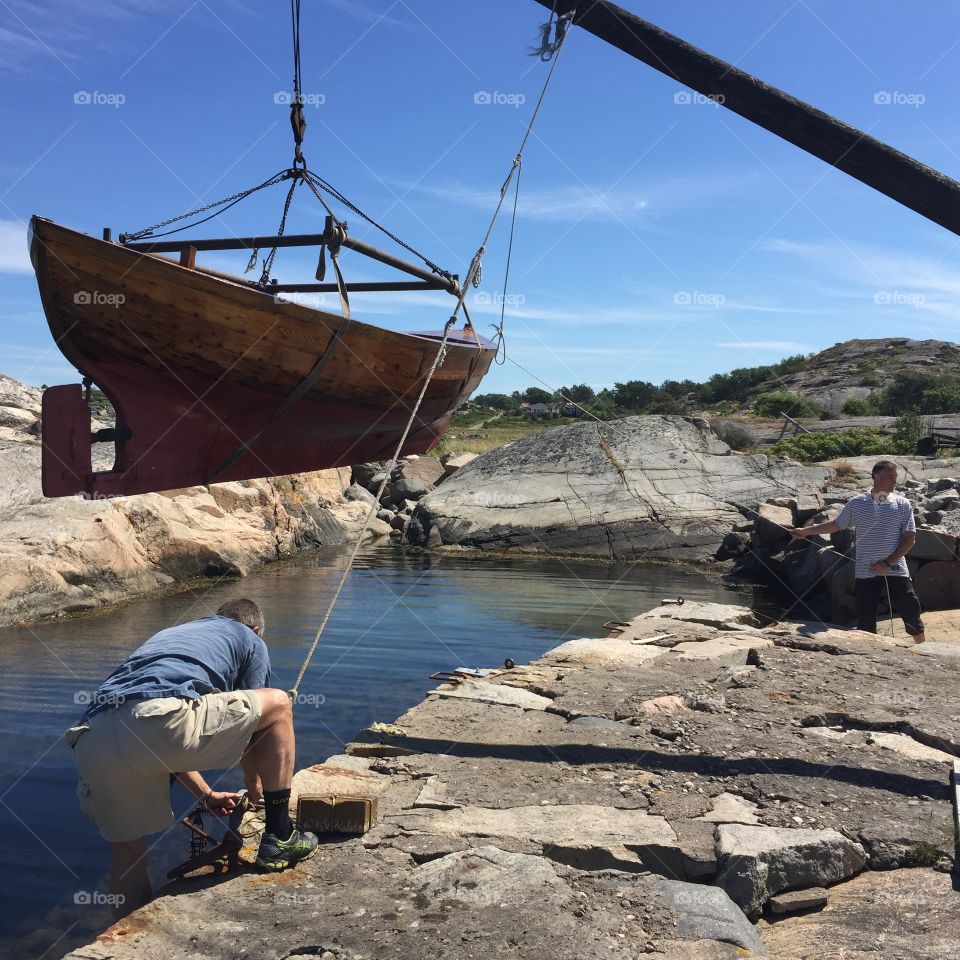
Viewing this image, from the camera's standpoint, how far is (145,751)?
3.43 meters

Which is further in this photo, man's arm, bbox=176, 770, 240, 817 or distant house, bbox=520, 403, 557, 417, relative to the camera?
distant house, bbox=520, 403, 557, 417

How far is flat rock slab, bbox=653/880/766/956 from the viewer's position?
3.13 meters

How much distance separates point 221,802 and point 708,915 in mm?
2168

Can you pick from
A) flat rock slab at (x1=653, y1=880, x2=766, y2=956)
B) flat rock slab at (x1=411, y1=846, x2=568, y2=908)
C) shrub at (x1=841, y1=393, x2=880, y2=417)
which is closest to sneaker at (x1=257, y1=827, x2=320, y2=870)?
flat rock slab at (x1=411, y1=846, x2=568, y2=908)

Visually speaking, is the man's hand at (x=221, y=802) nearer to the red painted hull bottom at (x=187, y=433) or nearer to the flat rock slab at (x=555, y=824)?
the flat rock slab at (x=555, y=824)

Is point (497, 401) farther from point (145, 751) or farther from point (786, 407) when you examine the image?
point (145, 751)

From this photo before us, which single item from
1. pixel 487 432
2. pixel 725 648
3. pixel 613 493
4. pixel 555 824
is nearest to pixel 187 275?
pixel 555 824

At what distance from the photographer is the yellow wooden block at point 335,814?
3.94m

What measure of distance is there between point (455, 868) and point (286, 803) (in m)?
0.76

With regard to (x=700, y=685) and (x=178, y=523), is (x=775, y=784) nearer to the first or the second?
(x=700, y=685)

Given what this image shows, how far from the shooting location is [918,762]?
4.83 m

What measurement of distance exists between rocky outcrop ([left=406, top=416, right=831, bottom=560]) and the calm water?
1139 mm

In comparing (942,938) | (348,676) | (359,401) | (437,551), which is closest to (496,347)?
(359,401)

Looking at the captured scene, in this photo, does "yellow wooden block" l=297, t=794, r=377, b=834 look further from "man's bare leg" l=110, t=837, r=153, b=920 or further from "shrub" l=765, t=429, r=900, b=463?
"shrub" l=765, t=429, r=900, b=463
